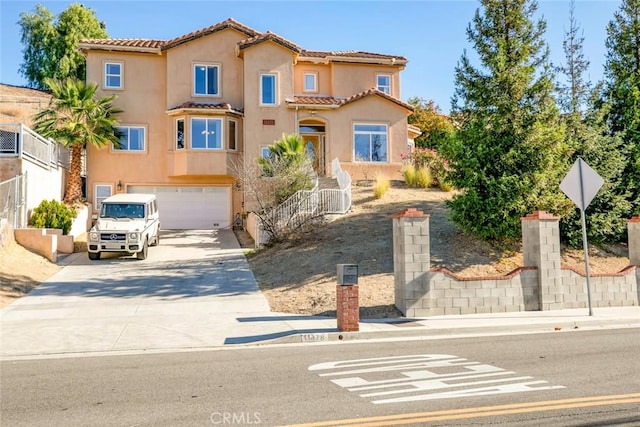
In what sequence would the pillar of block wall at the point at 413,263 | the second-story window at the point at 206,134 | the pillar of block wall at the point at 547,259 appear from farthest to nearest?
the second-story window at the point at 206,134
the pillar of block wall at the point at 547,259
the pillar of block wall at the point at 413,263

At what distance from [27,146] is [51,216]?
2847 millimetres

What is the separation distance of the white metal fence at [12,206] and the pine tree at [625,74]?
2109 cm

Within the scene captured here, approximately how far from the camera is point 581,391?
613 centimetres

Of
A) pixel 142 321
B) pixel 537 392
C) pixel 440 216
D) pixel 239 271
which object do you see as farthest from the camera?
pixel 440 216

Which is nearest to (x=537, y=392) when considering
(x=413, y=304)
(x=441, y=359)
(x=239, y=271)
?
(x=441, y=359)

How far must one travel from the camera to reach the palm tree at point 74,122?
82.6ft

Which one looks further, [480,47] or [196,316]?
[480,47]

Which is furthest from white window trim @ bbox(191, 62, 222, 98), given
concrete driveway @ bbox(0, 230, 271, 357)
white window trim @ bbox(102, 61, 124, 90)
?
concrete driveway @ bbox(0, 230, 271, 357)

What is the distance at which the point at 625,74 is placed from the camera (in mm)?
19953

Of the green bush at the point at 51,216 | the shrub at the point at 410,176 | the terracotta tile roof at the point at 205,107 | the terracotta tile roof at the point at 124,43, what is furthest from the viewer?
the terracotta tile roof at the point at 124,43

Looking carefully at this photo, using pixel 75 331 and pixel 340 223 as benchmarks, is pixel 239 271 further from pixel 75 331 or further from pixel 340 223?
pixel 75 331

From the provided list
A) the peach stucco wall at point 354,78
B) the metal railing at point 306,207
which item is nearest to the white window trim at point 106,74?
the peach stucco wall at point 354,78

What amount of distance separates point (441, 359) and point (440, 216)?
1222 centimetres

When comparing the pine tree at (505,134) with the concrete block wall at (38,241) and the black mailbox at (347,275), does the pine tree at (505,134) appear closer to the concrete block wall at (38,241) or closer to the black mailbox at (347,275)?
the black mailbox at (347,275)
